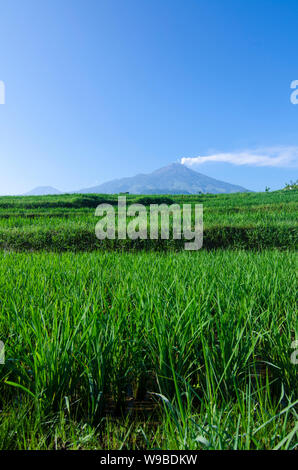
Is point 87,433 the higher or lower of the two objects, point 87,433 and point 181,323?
the lower

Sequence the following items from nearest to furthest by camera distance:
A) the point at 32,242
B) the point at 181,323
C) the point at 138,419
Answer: the point at 138,419 → the point at 181,323 → the point at 32,242

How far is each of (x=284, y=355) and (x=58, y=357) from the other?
112cm

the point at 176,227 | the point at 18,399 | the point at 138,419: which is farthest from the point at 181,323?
the point at 176,227

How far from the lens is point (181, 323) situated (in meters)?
1.49

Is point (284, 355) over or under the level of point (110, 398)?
over

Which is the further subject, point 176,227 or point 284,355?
point 176,227

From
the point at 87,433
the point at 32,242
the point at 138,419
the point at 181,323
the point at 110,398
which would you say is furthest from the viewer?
the point at 32,242
